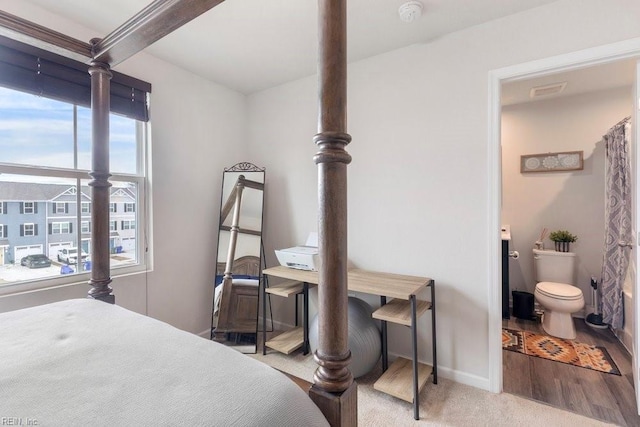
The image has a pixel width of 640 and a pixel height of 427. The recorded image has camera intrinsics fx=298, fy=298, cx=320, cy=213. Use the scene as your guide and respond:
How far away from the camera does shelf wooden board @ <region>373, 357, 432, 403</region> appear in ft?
5.88

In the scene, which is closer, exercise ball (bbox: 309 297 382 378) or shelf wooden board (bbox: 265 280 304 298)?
exercise ball (bbox: 309 297 382 378)

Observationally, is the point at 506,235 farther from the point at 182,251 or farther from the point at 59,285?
the point at 59,285

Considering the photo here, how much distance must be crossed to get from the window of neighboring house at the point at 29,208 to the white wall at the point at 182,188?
53 cm

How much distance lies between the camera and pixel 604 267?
108 inches

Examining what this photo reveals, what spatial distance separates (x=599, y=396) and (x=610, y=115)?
270 centimetres

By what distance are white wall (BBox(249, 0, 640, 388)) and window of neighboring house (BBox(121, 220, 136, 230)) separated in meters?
1.69

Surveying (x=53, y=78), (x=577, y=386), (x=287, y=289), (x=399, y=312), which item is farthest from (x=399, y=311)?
(x=53, y=78)

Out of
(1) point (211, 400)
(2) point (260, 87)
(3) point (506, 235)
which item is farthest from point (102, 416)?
(3) point (506, 235)

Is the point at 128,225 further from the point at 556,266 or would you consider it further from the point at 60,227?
the point at 556,266

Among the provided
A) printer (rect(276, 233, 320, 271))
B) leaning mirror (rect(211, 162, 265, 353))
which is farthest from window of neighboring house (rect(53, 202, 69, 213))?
printer (rect(276, 233, 320, 271))

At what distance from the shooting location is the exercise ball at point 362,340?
1.99m

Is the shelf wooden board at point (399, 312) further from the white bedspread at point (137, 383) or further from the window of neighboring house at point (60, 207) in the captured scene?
the window of neighboring house at point (60, 207)

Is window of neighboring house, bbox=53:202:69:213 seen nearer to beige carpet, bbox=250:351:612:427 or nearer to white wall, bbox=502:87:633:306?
beige carpet, bbox=250:351:612:427

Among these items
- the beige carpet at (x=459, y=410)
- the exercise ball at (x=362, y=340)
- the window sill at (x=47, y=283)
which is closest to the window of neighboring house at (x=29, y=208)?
the window sill at (x=47, y=283)
